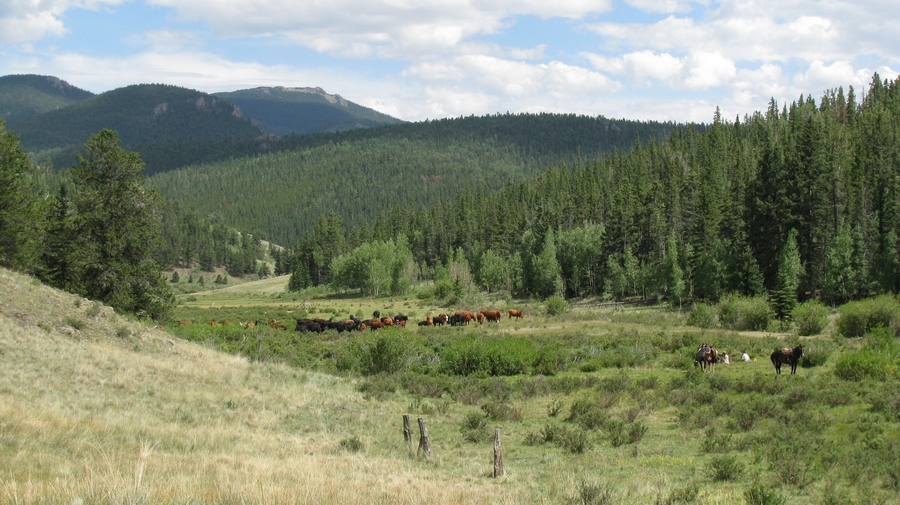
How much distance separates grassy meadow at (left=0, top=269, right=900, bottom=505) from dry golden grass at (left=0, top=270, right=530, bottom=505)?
7 centimetres

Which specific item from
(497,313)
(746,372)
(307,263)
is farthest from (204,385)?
(307,263)

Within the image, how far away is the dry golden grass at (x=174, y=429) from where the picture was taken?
363 inches

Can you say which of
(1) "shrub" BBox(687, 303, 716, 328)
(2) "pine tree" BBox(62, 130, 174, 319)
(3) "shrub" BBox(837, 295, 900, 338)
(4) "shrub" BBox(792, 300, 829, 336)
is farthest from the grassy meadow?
(1) "shrub" BBox(687, 303, 716, 328)

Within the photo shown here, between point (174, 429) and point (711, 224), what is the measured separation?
66.0 m

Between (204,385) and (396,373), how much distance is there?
1051 centimetres

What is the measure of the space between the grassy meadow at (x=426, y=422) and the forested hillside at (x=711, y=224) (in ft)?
84.6

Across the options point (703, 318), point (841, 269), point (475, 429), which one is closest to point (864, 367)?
point (475, 429)

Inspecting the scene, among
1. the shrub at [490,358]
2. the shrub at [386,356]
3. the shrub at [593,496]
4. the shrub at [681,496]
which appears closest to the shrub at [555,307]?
the shrub at [490,358]

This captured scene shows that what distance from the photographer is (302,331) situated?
51.1 meters

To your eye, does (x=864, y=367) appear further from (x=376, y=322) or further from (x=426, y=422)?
(x=376, y=322)

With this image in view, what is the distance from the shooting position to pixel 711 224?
230ft

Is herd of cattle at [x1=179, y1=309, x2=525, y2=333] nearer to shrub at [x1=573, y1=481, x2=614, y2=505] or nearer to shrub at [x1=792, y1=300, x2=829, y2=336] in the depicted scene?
shrub at [x1=792, y1=300, x2=829, y2=336]

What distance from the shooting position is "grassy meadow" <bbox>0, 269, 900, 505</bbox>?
10500 mm

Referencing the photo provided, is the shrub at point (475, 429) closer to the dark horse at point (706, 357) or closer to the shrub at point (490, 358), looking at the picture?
the shrub at point (490, 358)
